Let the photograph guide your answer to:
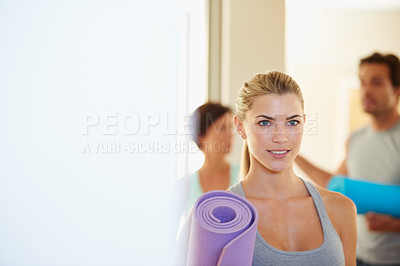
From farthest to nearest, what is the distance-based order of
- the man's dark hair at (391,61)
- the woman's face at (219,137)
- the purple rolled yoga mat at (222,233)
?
the man's dark hair at (391,61) < the woman's face at (219,137) < the purple rolled yoga mat at (222,233)

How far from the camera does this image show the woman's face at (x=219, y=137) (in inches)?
22.6

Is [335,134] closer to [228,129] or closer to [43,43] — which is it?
[228,129]

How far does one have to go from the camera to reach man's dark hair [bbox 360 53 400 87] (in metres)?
0.68

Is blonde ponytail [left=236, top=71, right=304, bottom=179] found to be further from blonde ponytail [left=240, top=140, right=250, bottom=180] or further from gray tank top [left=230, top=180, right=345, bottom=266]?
gray tank top [left=230, top=180, right=345, bottom=266]

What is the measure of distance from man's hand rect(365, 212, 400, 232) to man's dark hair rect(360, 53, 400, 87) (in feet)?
0.74

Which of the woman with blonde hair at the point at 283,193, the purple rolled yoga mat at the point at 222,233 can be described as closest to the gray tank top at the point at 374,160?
the woman with blonde hair at the point at 283,193

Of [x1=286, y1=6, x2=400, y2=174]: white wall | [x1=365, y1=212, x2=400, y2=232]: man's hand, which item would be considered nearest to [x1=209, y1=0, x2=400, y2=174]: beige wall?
[x1=286, y1=6, x2=400, y2=174]: white wall

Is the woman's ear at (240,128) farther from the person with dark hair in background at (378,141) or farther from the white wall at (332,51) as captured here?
the person with dark hair in background at (378,141)

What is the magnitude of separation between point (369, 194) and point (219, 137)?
0.86ft

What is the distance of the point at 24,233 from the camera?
841 millimetres

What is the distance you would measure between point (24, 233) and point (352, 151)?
2.24 feet

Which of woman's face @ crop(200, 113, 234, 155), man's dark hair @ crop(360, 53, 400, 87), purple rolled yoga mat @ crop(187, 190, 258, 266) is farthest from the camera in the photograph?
man's dark hair @ crop(360, 53, 400, 87)

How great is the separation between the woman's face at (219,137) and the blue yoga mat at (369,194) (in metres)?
0.18

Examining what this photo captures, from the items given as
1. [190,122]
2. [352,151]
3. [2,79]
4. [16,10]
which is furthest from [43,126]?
[352,151]
